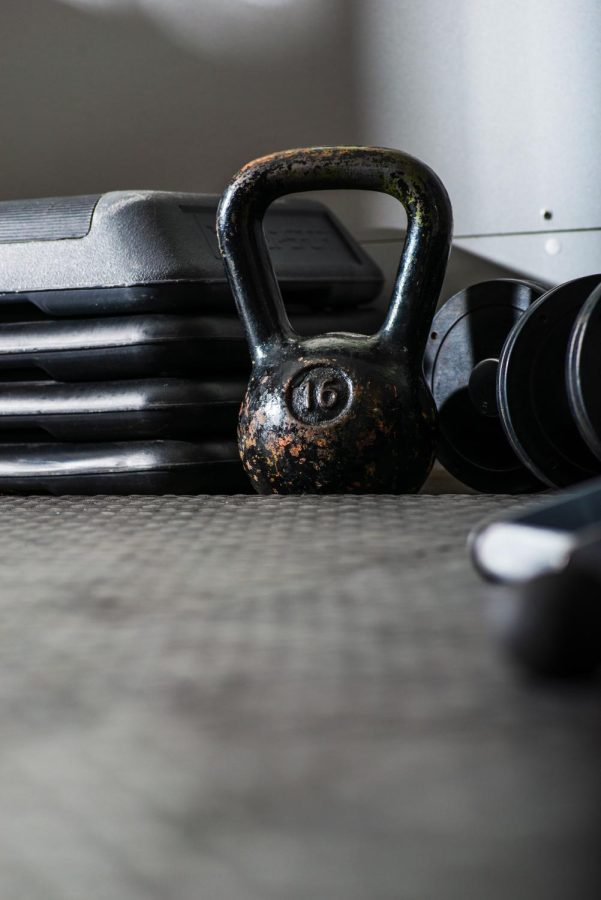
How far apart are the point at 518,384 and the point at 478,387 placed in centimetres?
17

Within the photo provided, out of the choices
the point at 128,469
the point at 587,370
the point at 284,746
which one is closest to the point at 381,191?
the point at 587,370

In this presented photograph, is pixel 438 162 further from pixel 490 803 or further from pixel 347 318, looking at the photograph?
pixel 490 803

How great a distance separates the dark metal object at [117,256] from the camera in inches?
48.4

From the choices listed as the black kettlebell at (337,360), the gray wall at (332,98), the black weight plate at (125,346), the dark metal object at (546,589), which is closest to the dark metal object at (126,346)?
the black weight plate at (125,346)

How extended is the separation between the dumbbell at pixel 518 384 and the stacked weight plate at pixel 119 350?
262mm

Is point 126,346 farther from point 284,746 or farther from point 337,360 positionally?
point 284,746

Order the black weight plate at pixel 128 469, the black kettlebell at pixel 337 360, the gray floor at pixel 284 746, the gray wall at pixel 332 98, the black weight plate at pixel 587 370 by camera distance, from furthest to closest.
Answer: the gray wall at pixel 332 98 < the black weight plate at pixel 128 469 < the black kettlebell at pixel 337 360 < the black weight plate at pixel 587 370 < the gray floor at pixel 284 746

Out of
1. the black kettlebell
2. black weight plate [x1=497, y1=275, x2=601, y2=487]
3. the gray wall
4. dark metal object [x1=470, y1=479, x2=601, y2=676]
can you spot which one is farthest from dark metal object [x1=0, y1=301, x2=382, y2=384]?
dark metal object [x1=470, y1=479, x2=601, y2=676]

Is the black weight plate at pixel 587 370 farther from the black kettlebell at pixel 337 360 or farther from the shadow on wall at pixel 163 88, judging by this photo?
the shadow on wall at pixel 163 88

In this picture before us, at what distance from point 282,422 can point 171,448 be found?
208 millimetres

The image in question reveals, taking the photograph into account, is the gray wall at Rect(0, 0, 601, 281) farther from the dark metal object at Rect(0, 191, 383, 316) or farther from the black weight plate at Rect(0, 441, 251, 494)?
the black weight plate at Rect(0, 441, 251, 494)

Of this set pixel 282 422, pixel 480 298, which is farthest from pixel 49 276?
pixel 480 298

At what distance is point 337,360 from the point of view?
107 centimetres

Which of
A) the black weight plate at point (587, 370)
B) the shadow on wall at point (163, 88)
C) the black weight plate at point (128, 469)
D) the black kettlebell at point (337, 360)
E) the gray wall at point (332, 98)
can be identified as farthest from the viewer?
the shadow on wall at point (163, 88)
